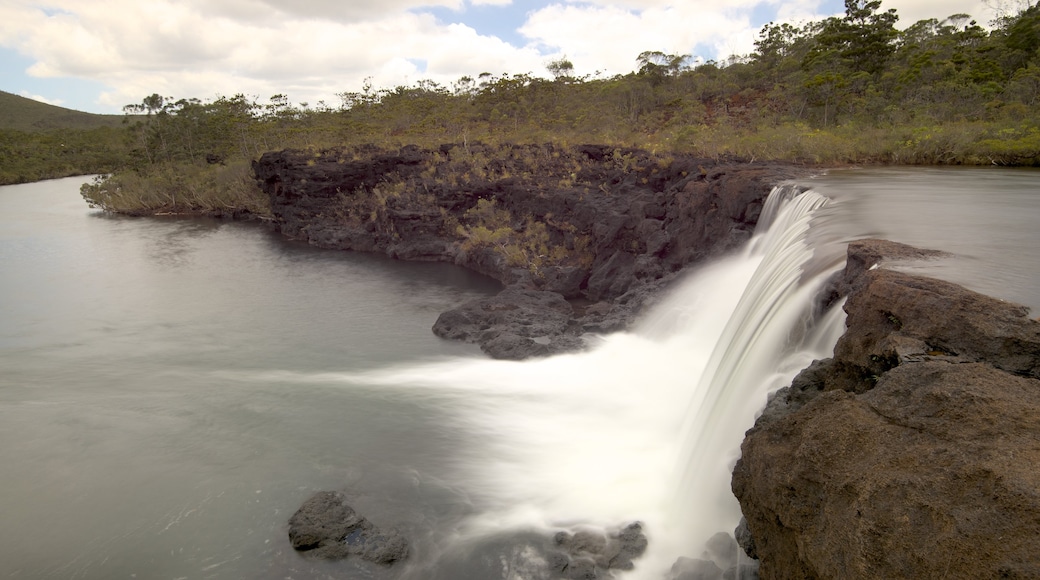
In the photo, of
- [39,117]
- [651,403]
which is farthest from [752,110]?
[39,117]

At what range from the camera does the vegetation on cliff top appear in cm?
1780

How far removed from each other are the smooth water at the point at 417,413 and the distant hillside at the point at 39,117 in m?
121

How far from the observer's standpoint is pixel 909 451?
3.00 meters

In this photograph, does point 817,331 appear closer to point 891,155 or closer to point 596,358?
point 596,358

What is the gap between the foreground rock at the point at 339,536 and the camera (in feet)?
20.7

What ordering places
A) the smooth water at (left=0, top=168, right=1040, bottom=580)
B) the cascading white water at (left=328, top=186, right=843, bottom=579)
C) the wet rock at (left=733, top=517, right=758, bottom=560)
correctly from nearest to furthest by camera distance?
the wet rock at (left=733, top=517, right=758, bottom=560), the cascading white water at (left=328, top=186, right=843, bottom=579), the smooth water at (left=0, top=168, right=1040, bottom=580)

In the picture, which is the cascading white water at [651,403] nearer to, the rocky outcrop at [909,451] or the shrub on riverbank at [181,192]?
the rocky outcrop at [909,451]

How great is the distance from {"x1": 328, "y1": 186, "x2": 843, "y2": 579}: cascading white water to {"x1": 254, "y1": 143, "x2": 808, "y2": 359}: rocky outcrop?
3.40ft

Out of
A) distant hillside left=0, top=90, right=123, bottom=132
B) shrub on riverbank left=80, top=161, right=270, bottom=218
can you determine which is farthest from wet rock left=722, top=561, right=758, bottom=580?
distant hillside left=0, top=90, right=123, bottom=132

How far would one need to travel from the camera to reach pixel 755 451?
415 cm

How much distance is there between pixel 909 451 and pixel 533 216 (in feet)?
59.0

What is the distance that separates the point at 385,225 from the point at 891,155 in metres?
17.1

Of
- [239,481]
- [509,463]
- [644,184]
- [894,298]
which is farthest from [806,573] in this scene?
[644,184]

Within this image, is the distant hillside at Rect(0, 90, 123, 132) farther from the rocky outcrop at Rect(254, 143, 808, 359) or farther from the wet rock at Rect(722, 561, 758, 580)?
the wet rock at Rect(722, 561, 758, 580)
